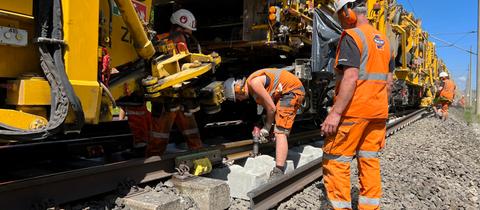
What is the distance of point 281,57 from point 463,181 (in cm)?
323

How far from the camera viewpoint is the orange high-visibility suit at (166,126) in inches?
192

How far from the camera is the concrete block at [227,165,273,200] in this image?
13.7 ft

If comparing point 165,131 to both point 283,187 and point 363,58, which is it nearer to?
point 283,187

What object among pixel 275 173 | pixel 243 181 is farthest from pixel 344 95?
pixel 275 173

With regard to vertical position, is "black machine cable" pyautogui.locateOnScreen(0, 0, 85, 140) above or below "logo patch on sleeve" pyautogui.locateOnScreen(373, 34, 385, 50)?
below

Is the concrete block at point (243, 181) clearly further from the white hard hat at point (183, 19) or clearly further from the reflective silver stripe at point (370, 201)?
the white hard hat at point (183, 19)

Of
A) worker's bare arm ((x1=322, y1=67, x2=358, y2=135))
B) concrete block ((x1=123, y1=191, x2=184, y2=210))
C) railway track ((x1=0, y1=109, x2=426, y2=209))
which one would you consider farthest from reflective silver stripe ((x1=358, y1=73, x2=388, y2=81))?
concrete block ((x1=123, y1=191, x2=184, y2=210))

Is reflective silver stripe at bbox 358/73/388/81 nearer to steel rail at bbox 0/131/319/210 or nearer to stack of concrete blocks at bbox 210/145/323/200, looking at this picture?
stack of concrete blocks at bbox 210/145/323/200

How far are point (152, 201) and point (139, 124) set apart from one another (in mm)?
2532

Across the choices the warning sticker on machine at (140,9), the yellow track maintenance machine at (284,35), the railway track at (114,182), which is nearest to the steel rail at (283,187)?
the railway track at (114,182)

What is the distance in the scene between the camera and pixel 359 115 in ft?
11.1

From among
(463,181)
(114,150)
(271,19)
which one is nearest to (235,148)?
(114,150)

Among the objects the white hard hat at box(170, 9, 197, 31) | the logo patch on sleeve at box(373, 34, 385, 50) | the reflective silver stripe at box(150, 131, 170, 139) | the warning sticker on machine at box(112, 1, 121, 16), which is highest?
the white hard hat at box(170, 9, 197, 31)

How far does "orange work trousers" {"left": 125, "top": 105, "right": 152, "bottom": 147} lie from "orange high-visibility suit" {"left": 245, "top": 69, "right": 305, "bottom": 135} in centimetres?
156
